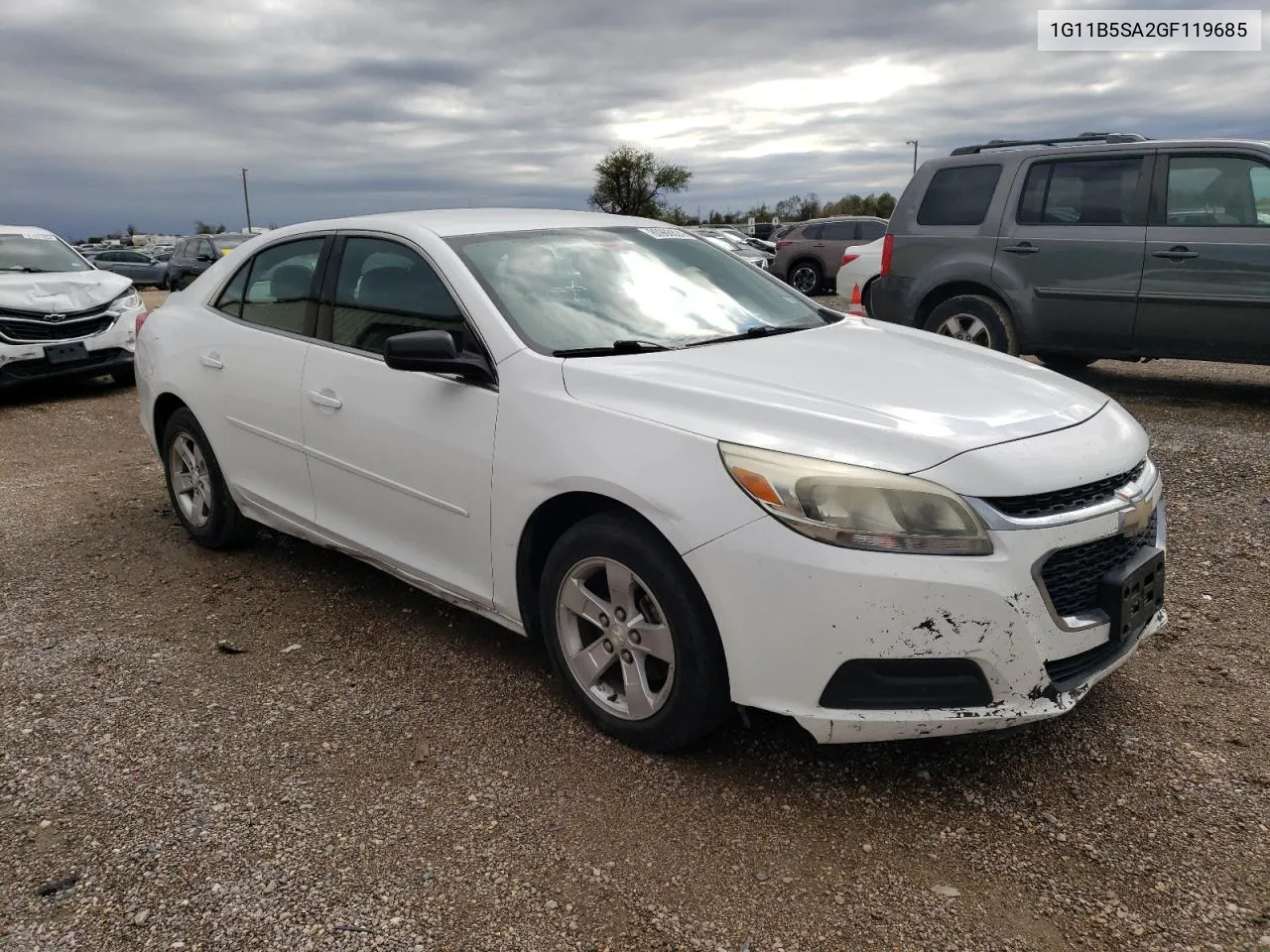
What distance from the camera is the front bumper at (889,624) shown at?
2.41 metres

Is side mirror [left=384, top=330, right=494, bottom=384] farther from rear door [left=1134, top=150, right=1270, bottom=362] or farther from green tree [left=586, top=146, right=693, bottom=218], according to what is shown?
green tree [left=586, top=146, right=693, bottom=218]

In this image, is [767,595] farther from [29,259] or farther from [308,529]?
[29,259]

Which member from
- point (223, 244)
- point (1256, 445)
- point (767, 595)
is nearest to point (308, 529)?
point (767, 595)

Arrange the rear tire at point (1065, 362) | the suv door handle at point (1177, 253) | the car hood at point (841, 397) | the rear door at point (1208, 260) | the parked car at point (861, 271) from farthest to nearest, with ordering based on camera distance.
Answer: the parked car at point (861, 271) → the rear tire at point (1065, 362) → the suv door handle at point (1177, 253) → the rear door at point (1208, 260) → the car hood at point (841, 397)

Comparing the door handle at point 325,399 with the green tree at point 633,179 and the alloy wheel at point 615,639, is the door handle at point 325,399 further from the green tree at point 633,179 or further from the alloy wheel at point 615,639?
the green tree at point 633,179

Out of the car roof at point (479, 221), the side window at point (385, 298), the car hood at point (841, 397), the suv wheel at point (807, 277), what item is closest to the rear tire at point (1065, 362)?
the car roof at point (479, 221)

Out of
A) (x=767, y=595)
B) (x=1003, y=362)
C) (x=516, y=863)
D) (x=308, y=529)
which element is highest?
(x=1003, y=362)

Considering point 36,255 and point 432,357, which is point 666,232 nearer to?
point 432,357

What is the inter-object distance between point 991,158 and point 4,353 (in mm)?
8672

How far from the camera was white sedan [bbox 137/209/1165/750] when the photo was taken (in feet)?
8.04

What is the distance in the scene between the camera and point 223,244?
A: 2673cm

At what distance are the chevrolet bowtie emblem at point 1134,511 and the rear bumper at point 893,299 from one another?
5.70 m

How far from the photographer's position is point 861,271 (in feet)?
33.8

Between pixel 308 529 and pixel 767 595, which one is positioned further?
pixel 308 529
